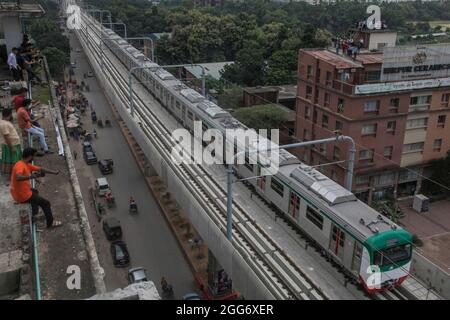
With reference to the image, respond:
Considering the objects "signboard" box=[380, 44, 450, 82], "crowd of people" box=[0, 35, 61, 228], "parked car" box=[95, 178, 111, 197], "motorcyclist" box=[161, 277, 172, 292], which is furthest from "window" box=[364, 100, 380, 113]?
"crowd of people" box=[0, 35, 61, 228]

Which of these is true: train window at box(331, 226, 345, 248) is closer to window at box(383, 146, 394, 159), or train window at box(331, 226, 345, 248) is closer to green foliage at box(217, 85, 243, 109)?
window at box(383, 146, 394, 159)

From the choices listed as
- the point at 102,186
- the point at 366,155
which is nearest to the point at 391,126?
the point at 366,155

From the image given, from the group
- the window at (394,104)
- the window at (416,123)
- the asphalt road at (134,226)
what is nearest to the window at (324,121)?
the window at (394,104)

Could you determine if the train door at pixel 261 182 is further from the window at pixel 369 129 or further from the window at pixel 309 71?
the window at pixel 309 71

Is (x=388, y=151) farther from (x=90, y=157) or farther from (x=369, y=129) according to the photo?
(x=90, y=157)

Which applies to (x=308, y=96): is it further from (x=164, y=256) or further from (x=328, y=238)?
(x=328, y=238)
